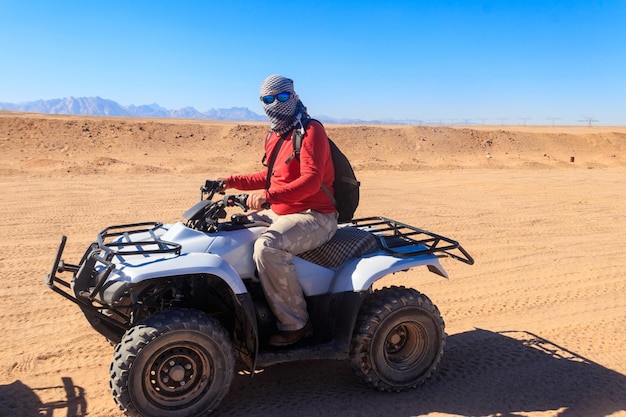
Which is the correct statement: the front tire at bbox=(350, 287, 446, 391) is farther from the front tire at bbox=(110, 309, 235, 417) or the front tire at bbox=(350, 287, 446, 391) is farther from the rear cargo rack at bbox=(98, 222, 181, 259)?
the rear cargo rack at bbox=(98, 222, 181, 259)

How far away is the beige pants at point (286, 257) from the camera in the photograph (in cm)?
412

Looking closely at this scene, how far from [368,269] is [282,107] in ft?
4.58

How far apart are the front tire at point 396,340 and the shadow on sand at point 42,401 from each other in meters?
2.10

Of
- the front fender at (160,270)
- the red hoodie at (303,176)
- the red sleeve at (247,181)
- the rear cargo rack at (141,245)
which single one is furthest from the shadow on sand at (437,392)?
the red sleeve at (247,181)

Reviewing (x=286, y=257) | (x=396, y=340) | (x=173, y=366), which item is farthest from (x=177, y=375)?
(x=396, y=340)

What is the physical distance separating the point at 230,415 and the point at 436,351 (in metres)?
1.71

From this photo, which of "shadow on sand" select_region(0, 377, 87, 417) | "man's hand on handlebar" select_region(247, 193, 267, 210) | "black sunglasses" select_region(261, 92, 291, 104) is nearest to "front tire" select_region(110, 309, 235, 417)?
"shadow on sand" select_region(0, 377, 87, 417)

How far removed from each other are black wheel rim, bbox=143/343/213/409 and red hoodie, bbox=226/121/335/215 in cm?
122

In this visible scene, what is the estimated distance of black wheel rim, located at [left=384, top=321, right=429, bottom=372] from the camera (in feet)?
15.2

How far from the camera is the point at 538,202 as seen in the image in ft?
45.9

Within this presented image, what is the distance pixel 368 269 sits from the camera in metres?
4.39

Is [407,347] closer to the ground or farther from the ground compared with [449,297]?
farther from the ground

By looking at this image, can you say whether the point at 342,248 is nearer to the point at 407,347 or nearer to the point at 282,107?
the point at 407,347

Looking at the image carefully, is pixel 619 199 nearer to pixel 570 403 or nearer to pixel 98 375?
pixel 570 403
